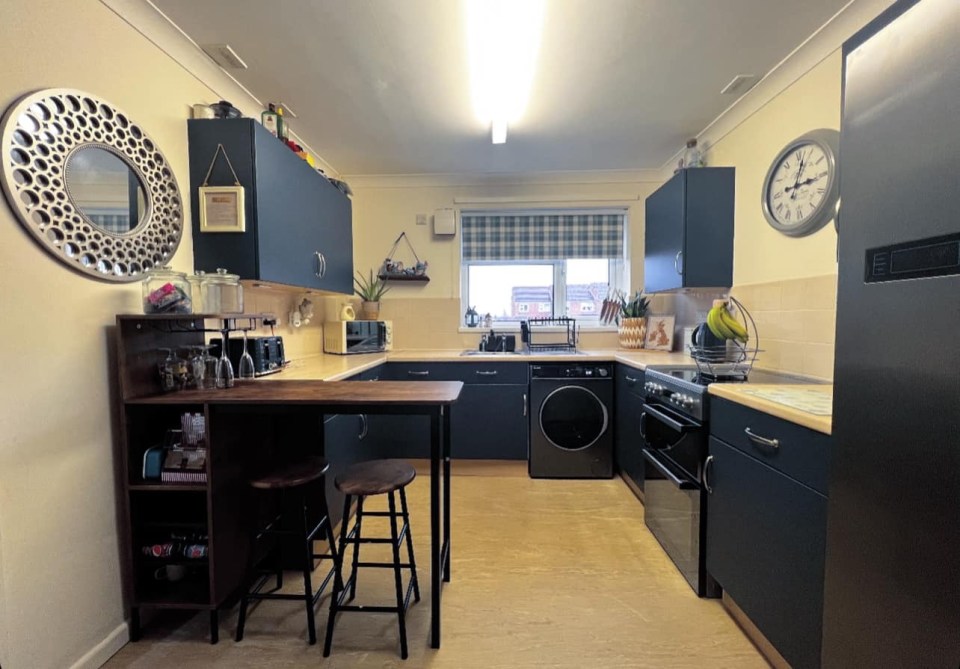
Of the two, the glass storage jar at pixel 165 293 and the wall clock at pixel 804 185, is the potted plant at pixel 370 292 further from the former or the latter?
the wall clock at pixel 804 185

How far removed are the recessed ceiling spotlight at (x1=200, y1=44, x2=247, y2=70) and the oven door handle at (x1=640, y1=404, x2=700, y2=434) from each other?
2681 mm

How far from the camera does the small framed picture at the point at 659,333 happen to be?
3.23m

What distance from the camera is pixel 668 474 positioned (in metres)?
1.92

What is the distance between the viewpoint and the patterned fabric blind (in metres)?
3.64

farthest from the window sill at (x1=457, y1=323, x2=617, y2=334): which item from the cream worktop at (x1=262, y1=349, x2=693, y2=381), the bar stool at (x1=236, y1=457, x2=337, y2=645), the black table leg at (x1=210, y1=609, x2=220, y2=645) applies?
the black table leg at (x1=210, y1=609, x2=220, y2=645)

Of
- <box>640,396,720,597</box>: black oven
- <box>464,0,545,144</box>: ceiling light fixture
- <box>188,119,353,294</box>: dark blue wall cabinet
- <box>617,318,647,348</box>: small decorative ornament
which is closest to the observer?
<box>464,0,545,144</box>: ceiling light fixture

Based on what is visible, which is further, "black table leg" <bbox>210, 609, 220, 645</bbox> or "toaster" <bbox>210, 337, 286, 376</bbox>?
"toaster" <bbox>210, 337, 286, 376</bbox>

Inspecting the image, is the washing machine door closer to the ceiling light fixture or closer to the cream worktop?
the cream worktop

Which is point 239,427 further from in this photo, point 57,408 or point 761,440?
point 761,440

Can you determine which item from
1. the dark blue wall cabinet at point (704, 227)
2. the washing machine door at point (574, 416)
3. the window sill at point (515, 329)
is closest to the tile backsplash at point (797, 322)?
the dark blue wall cabinet at point (704, 227)

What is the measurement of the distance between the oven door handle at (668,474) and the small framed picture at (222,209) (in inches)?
90.3

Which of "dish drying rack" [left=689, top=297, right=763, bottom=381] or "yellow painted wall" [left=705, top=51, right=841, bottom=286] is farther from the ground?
"yellow painted wall" [left=705, top=51, right=841, bottom=286]

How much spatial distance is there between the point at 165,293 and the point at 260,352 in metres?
0.68

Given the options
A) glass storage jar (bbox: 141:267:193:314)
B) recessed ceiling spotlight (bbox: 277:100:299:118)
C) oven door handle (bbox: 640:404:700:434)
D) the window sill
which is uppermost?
recessed ceiling spotlight (bbox: 277:100:299:118)
